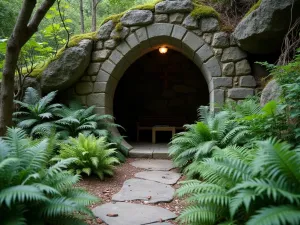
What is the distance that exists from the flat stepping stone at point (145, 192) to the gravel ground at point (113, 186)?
0.09 meters

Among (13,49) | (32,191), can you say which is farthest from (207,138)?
(13,49)

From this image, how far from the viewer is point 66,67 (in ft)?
16.8

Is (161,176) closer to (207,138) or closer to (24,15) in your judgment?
(207,138)

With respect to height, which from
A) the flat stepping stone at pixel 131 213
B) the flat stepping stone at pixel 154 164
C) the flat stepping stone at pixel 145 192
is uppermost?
the flat stepping stone at pixel 131 213

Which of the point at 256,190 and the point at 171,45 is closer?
the point at 256,190

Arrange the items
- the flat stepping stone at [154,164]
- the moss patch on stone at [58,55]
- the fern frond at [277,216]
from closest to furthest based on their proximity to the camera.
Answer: the fern frond at [277,216] < the flat stepping stone at [154,164] < the moss patch on stone at [58,55]

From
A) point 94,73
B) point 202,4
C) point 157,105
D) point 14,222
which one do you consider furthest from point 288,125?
point 157,105

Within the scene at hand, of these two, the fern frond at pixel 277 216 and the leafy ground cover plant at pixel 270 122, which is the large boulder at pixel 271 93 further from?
the fern frond at pixel 277 216

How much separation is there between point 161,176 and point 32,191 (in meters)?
2.65

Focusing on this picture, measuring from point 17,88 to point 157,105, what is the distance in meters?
4.40

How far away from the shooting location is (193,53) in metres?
5.34

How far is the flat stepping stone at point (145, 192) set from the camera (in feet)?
10.2

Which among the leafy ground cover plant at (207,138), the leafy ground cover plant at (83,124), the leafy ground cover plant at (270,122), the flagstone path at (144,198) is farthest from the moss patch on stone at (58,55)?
the leafy ground cover plant at (270,122)

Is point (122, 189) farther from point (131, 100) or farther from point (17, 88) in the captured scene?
point (131, 100)
